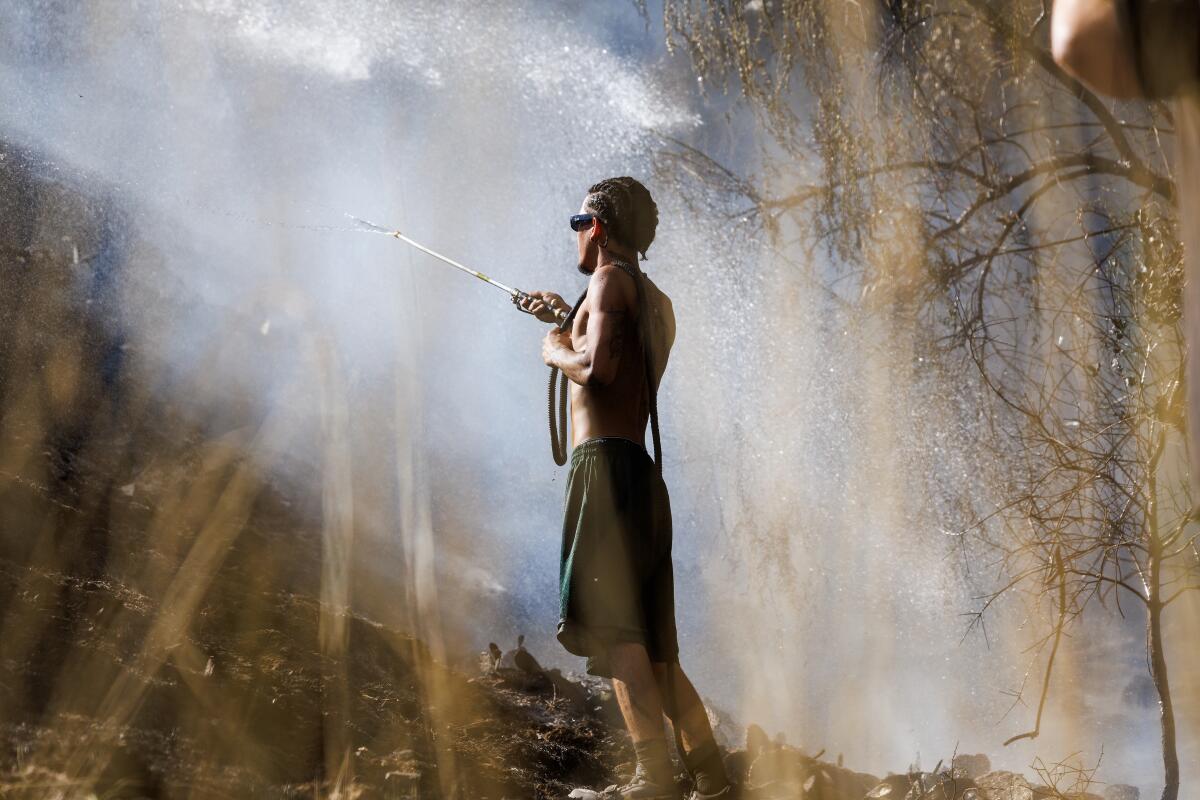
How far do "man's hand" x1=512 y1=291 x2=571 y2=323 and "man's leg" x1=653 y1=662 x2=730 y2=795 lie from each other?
1.21m

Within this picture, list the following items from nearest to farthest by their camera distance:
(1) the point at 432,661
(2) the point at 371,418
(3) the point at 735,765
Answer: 1. (3) the point at 735,765
2. (1) the point at 432,661
3. (2) the point at 371,418

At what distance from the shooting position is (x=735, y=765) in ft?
13.6

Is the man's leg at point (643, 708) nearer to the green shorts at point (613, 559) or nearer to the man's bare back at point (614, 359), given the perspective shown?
the green shorts at point (613, 559)

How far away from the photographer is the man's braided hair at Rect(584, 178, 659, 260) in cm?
303

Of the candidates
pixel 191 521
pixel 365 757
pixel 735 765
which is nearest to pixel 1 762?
pixel 365 757

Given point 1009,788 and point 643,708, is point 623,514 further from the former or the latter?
point 1009,788

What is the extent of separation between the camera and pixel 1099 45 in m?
1.20

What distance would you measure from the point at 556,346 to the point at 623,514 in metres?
0.58

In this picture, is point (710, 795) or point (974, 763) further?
point (974, 763)

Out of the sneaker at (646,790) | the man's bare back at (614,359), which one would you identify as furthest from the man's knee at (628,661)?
the man's bare back at (614,359)

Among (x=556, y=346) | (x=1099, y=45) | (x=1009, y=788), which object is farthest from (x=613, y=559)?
(x=1009, y=788)

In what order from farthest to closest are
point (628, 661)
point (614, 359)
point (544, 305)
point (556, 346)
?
point (544, 305) → point (556, 346) → point (614, 359) → point (628, 661)

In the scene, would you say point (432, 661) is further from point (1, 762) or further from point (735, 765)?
point (1, 762)

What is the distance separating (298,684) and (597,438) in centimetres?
252
